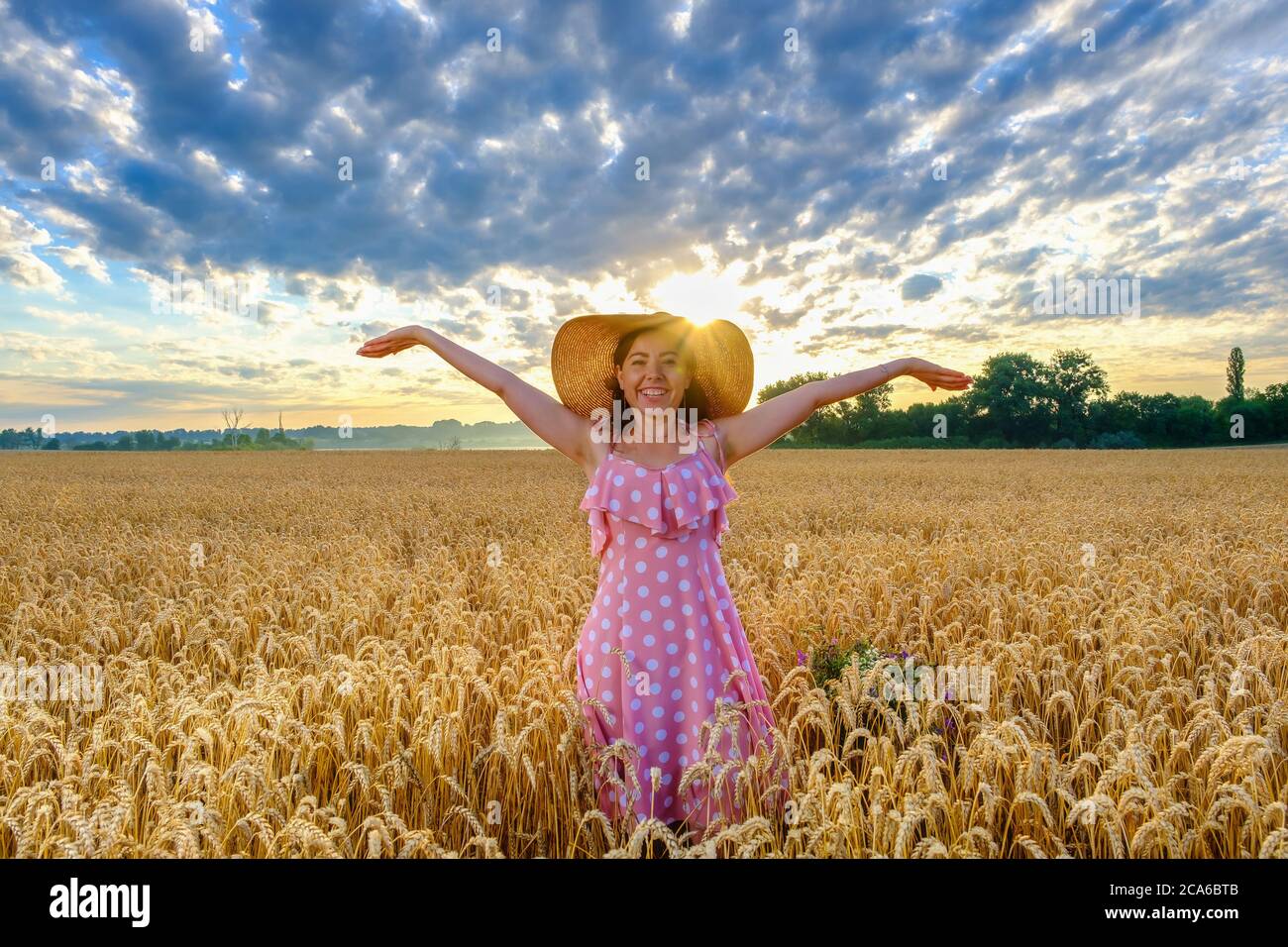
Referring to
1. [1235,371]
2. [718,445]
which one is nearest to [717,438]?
[718,445]

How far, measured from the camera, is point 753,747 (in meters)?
2.87

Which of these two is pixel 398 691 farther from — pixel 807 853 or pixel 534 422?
pixel 807 853

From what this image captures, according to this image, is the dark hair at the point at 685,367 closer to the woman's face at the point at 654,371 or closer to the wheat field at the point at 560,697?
the woman's face at the point at 654,371

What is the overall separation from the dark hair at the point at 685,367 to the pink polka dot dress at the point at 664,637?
0.49 metres

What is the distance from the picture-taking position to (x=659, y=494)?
113 inches

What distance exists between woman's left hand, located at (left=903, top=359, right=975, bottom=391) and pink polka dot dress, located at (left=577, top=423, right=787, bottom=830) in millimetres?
1082

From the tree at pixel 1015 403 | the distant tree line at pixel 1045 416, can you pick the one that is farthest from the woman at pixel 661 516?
the tree at pixel 1015 403

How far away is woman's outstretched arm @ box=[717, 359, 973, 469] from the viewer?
10.3 ft

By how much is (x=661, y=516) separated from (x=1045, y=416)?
71573 millimetres

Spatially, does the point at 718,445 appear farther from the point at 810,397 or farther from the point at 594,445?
the point at 594,445

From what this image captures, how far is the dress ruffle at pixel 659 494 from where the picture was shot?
285cm

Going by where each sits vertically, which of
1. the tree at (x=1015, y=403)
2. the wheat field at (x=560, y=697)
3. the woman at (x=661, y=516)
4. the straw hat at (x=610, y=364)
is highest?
the tree at (x=1015, y=403)
